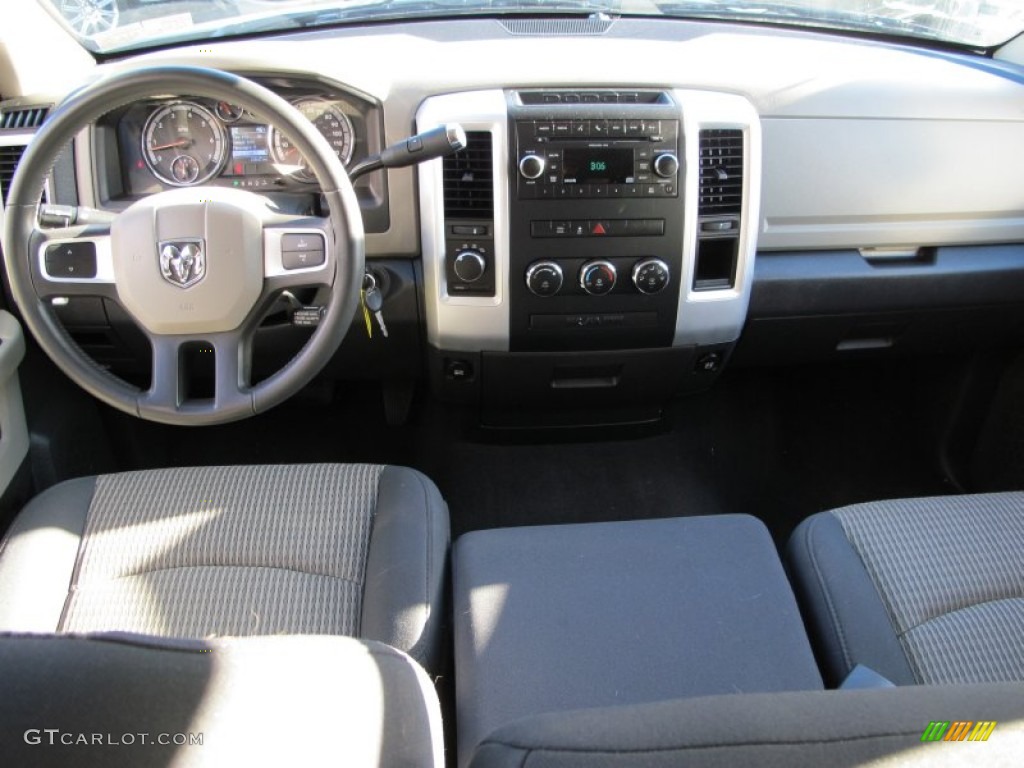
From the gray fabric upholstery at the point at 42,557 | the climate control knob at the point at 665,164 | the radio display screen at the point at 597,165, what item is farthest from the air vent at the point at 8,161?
the climate control knob at the point at 665,164

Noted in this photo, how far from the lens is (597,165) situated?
1526mm

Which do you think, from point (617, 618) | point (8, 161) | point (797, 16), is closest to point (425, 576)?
point (617, 618)

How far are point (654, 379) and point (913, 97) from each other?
30.4 inches

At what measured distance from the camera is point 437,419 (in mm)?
2287

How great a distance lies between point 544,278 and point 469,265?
0.15m

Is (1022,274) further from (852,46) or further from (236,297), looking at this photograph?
(236,297)

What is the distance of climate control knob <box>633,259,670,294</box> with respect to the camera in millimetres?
1613

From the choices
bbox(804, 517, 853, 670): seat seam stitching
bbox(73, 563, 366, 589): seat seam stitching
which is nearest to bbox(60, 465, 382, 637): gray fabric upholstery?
bbox(73, 563, 366, 589): seat seam stitching

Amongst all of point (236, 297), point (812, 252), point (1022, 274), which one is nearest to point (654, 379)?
point (812, 252)

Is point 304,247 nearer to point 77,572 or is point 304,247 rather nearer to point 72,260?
point 72,260

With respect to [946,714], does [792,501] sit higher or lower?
lower

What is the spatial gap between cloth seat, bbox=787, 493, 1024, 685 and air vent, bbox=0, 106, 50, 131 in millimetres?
1543
